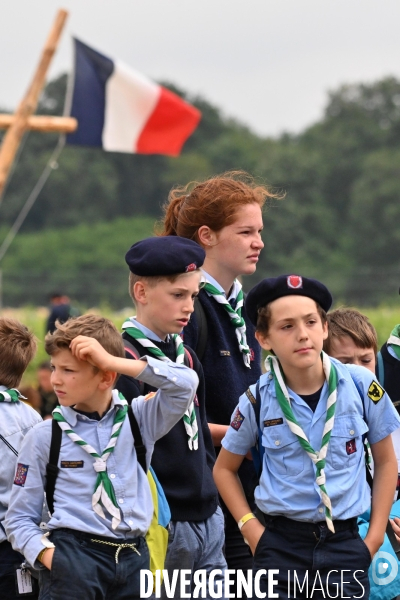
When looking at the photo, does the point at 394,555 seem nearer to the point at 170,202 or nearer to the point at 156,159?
the point at 170,202

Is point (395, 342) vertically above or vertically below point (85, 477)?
above

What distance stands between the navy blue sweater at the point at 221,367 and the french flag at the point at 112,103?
8.61 meters

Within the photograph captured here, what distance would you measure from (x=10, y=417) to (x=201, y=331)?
887 mm

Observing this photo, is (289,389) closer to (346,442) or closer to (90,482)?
(346,442)

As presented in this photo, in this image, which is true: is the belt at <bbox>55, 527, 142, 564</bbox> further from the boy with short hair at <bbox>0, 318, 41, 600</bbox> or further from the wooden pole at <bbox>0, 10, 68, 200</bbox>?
the wooden pole at <bbox>0, 10, 68, 200</bbox>

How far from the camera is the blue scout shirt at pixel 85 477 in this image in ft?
12.3

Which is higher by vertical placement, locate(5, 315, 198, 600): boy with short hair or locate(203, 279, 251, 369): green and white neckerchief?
locate(203, 279, 251, 369): green and white neckerchief

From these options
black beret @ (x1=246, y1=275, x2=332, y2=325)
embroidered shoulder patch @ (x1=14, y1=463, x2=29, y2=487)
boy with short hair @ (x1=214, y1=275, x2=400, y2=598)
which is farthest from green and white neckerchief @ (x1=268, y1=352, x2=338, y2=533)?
embroidered shoulder patch @ (x1=14, y1=463, x2=29, y2=487)

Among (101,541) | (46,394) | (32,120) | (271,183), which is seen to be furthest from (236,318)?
(271,183)

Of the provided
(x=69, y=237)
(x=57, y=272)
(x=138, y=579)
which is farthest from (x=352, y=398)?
(x=69, y=237)

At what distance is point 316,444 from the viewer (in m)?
3.92

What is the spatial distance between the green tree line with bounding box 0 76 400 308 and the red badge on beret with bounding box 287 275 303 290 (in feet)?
176

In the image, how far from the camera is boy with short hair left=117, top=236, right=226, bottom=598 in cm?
410

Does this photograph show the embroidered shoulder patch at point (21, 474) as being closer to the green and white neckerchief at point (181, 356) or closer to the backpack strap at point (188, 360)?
the green and white neckerchief at point (181, 356)
